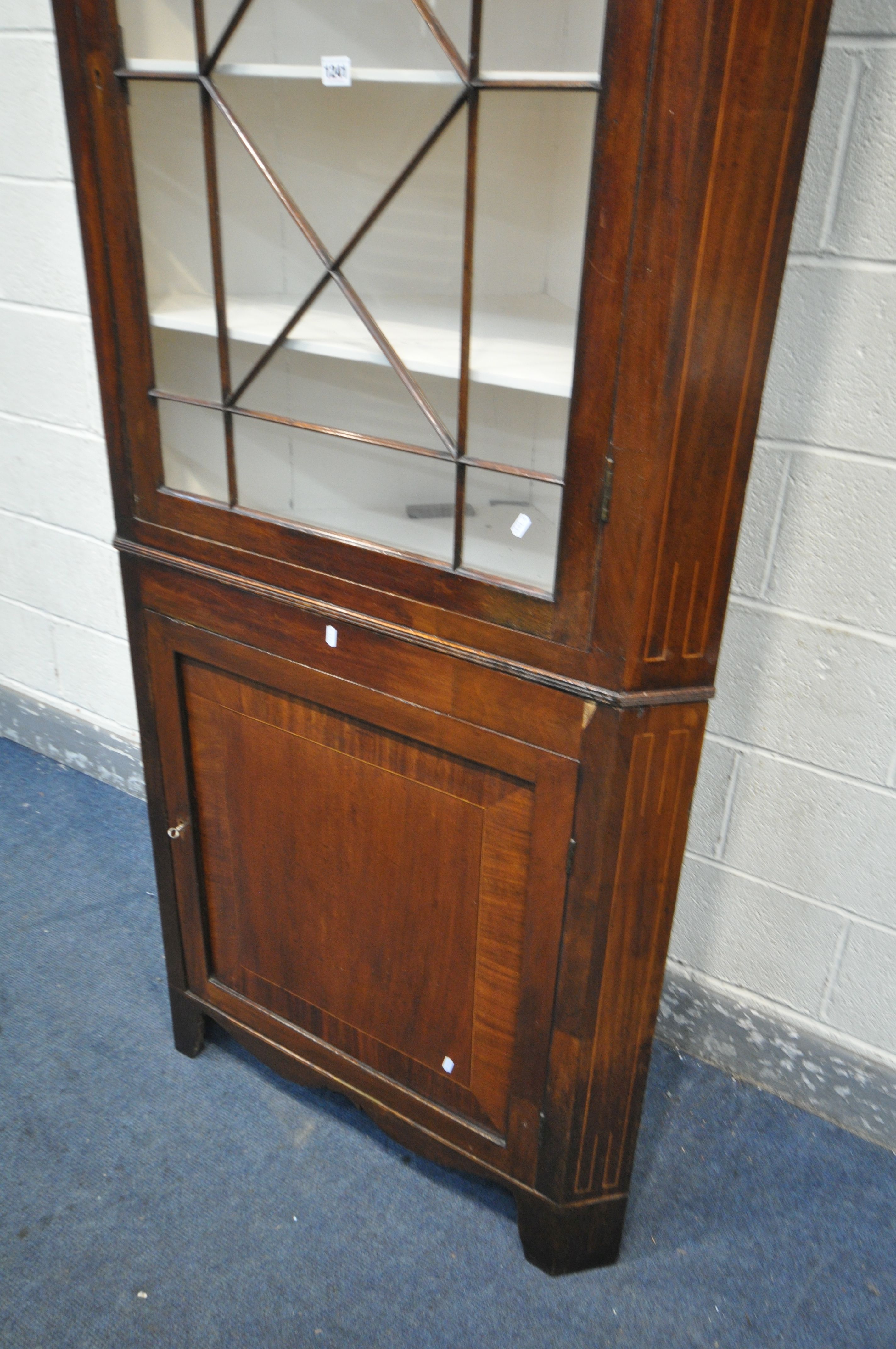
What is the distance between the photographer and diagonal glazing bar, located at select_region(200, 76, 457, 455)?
2.98ft

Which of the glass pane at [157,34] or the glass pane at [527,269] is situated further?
the glass pane at [157,34]

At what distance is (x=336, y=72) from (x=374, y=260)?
16 cm

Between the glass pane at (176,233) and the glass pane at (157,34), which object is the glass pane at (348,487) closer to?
the glass pane at (176,233)

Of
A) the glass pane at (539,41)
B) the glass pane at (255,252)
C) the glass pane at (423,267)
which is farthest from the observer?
the glass pane at (255,252)

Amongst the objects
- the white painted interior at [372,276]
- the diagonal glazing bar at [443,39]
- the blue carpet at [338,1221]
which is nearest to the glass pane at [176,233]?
the white painted interior at [372,276]

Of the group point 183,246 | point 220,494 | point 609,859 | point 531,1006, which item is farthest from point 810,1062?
point 183,246

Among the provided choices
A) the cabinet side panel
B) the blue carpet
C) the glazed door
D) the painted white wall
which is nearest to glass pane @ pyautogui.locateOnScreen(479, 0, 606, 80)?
the glazed door

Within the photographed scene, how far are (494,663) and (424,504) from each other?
6.8 inches

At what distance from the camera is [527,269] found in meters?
0.84

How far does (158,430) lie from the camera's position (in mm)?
1088

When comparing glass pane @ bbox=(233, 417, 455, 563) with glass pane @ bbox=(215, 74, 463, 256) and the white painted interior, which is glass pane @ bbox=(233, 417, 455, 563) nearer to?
the white painted interior

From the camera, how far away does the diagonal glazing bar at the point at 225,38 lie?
0.88 metres

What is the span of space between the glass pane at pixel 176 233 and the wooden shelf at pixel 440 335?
16mm

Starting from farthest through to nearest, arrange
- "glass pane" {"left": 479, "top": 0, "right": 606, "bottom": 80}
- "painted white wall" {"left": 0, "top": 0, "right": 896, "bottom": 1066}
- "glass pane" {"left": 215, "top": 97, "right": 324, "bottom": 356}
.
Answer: "painted white wall" {"left": 0, "top": 0, "right": 896, "bottom": 1066} → "glass pane" {"left": 215, "top": 97, "right": 324, "bottom": 356} → "glass pane" {"left": 479, "top": 0, "right": 606, "bottom": 80}
